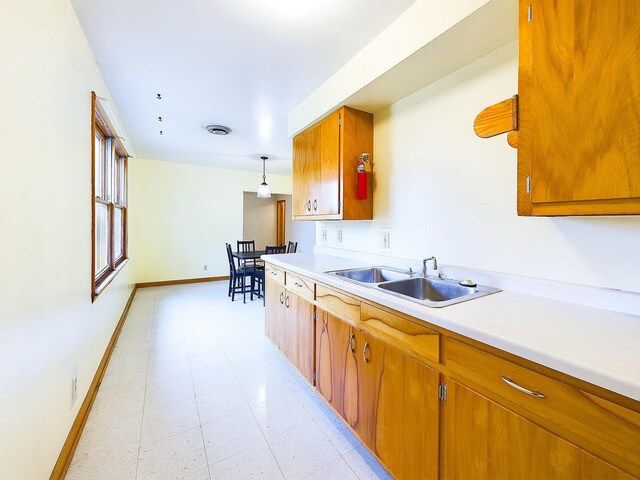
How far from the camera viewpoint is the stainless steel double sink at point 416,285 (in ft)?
4.49

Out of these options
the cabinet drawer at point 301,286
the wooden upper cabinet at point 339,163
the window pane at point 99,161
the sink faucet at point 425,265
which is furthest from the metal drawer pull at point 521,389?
the window pane at point 99,161

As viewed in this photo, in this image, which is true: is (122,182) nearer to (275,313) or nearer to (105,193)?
(105,193)

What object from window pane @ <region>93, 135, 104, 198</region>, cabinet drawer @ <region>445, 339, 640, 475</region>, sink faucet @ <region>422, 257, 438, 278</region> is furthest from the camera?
window pane @ <region>93, 135, 104, 198</region>

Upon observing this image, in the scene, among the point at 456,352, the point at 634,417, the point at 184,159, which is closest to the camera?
the point at 634,417

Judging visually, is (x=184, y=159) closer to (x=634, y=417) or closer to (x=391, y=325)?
(x=391, y=325)

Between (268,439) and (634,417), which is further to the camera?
(268,439)

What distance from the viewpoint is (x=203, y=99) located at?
2.56 meters

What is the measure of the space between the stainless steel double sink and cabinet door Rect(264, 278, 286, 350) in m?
0.76

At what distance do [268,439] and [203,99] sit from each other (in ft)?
9.20

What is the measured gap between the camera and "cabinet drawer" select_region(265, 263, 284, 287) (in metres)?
2.32

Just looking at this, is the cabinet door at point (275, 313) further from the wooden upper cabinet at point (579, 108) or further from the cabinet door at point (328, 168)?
the wooden upper cabinet at point (579, 108)

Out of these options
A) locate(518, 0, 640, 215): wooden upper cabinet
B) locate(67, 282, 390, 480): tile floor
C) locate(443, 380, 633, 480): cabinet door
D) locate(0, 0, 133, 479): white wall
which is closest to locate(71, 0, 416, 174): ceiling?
locate(0, 0, 133, 479): white wall

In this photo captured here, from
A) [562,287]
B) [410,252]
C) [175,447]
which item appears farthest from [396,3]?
[175,447]

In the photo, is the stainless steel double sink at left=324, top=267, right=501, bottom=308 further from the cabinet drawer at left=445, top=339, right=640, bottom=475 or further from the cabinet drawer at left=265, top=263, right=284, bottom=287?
the cabinet drawer at left=265, top=263, right=284, bottom=287
